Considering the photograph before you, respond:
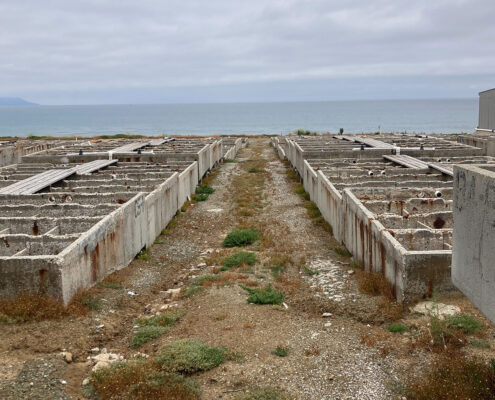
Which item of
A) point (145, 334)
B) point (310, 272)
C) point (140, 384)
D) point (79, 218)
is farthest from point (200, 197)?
point (140, 384)

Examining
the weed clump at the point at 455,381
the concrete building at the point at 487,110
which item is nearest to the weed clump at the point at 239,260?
the weed clump at the point at 455,381

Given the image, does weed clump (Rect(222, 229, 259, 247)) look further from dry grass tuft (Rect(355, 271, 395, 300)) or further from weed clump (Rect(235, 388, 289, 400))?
weed clump (Rect(235, 388, 289, 400))

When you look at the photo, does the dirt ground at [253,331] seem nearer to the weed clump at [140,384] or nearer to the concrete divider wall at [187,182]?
the weed clump at [140,384]

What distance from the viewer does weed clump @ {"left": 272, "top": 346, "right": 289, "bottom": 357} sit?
25.8 feet

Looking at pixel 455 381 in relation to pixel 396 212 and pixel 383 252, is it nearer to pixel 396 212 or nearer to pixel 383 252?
pixel 383 252

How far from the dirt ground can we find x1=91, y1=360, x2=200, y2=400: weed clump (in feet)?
0.87

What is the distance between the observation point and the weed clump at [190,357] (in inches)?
297

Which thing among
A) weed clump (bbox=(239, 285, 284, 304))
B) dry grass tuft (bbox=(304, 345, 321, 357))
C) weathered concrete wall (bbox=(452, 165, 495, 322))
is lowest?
dry grass tuft (bbox=(304, 345, 321, 357))

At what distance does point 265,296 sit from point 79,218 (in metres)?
5.27

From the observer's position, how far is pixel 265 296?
10250mm

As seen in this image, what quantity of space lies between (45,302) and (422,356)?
6304 mm

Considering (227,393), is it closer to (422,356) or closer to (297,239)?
(422,356)

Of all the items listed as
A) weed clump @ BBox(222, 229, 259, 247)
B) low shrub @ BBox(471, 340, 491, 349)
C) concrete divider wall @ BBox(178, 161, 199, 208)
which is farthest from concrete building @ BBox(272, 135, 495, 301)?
concrete divider wall @ BBox(178, 161, 199, 208)

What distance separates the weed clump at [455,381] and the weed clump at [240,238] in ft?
27.8
